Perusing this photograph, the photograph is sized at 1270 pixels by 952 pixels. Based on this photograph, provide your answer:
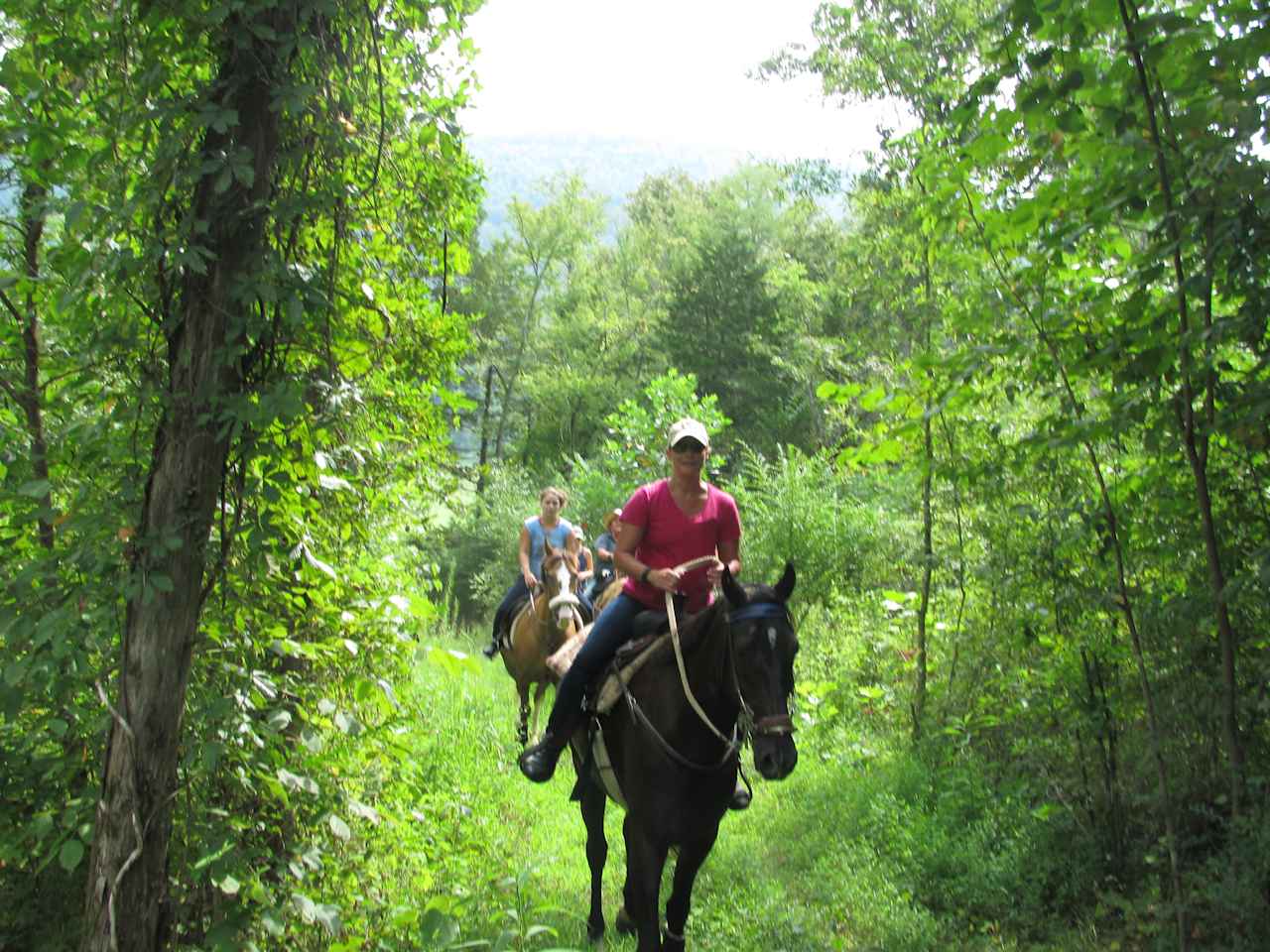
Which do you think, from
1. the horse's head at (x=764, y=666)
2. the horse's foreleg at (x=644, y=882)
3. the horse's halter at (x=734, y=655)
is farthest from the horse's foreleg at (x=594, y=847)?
the horse's head at (x=764, y=666)

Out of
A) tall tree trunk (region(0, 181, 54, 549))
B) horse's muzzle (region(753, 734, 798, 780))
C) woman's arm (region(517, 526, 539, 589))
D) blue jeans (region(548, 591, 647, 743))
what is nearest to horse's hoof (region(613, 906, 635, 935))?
blue jeans (region(548, 591, 647, 743))

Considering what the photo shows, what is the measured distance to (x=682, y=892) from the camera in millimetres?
5129

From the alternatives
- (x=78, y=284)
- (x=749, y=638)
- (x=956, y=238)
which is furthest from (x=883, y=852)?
(x=78, y=284)

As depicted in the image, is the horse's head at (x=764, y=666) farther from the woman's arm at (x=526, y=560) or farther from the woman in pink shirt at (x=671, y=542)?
the woman's arm at (x=526, y=560)

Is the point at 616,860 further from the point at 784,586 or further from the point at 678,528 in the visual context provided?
the point at 784,586

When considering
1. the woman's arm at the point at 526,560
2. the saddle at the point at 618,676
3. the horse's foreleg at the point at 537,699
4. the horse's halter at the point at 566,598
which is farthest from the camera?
the woman's arm at the point at 526,560

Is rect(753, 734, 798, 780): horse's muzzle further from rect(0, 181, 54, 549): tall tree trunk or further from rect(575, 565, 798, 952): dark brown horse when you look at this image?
rect(0, 181, 54, 549): tall tree trunk

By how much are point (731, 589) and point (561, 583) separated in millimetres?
5757

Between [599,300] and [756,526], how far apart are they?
112 ft

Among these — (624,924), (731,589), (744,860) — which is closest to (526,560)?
(744,860)

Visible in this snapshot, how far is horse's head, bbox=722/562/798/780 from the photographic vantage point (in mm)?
4406

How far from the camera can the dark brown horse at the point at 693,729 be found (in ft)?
15.1

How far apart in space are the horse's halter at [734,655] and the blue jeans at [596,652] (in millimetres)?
1023

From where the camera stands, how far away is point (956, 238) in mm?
5680
